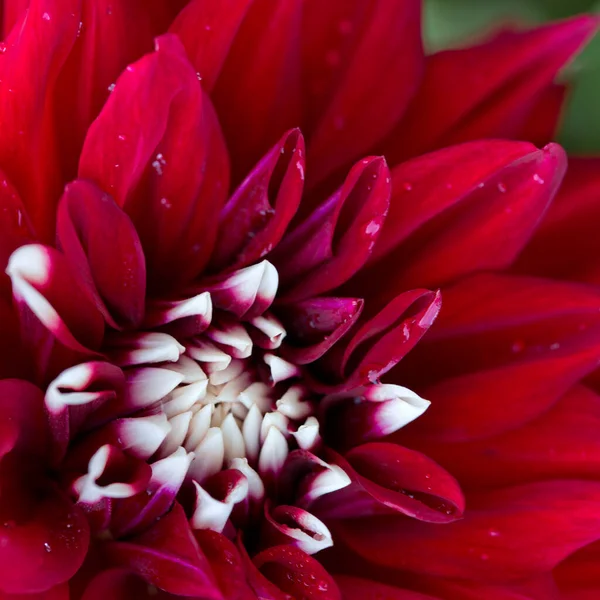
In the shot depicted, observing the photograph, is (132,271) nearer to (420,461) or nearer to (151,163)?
(151,163)

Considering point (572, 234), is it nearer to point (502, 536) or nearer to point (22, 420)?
point (502, 536)

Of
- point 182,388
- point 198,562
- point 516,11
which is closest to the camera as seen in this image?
point 198,562

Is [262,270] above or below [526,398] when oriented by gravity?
above

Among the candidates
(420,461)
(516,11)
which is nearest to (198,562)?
(420,461)

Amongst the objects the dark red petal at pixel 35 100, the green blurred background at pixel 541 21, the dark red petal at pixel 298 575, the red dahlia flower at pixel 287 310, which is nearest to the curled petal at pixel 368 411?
the red dahlia flower at pixel 287 310

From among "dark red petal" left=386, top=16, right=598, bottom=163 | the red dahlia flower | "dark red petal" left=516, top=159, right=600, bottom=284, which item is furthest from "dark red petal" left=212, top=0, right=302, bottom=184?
"dark red petal" left=516, top=159, right=600, bottom=284

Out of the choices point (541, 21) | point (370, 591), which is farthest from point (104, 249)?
point (541, 21)

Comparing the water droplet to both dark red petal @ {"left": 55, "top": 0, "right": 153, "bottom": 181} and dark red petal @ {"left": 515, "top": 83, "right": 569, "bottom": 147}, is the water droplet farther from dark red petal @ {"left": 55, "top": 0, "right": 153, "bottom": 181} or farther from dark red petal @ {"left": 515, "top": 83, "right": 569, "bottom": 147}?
dark red petal @ {"left": 55, "top": 0, "right": 153, "bottom": 181}
